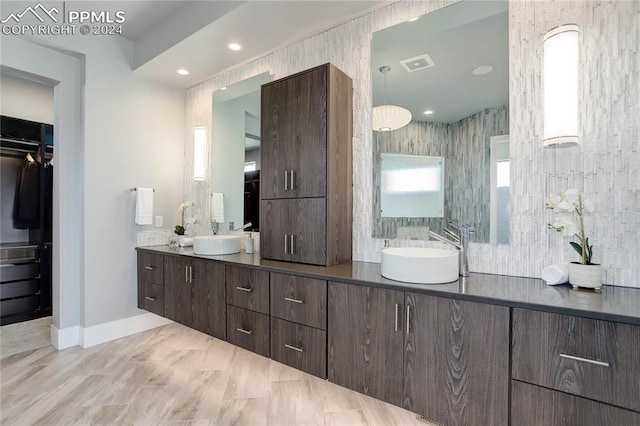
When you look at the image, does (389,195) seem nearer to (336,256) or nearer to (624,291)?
(336,256)

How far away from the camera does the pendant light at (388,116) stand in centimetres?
213

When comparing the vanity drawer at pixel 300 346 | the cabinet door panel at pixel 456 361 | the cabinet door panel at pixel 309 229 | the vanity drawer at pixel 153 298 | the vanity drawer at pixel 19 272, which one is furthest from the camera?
the vanity drawer at pixel 19 272

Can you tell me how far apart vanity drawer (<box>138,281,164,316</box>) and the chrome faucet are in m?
2.31

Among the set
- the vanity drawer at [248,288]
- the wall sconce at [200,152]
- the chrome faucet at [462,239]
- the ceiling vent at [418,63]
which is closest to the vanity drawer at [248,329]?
the vanity drawer at [248,288]

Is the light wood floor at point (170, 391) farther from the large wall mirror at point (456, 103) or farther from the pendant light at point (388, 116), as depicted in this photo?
the pendant light at point (388, 116)

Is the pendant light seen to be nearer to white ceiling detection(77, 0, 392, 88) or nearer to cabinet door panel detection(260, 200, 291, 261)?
white ceiling detection(77, 0, 392, 88)

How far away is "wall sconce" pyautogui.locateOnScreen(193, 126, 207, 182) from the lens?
3.36 meters

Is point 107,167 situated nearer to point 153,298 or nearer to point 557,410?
point 153,298

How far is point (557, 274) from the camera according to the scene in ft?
4.90

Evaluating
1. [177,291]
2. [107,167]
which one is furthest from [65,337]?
[107,167]

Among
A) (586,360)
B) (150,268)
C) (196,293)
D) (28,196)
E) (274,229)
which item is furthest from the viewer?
(28,196)

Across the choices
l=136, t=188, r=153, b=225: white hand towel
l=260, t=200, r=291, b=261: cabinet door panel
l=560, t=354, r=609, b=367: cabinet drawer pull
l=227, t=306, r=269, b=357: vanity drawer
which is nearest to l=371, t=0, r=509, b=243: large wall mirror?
l=260, t=200, r=291, b=261: cabinet door panel

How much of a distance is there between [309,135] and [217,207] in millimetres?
1512

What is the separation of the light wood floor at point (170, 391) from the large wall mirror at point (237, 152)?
1195 mm
